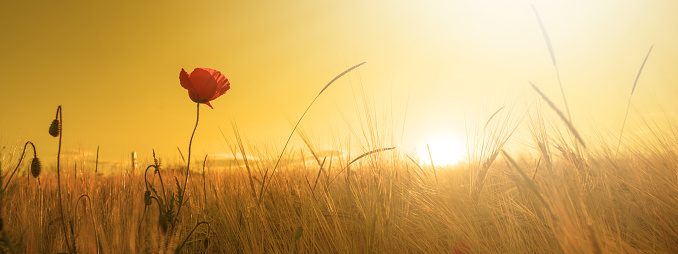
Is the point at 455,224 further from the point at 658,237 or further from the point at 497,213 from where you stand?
the point at 658,237

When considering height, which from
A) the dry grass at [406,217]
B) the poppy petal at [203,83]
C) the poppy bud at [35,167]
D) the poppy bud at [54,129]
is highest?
the poppy petal at [203,83]

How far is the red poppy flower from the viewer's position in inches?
44.1

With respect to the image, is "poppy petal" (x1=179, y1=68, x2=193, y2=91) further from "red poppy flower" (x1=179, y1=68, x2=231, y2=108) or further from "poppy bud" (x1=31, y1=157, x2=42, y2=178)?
"poppy bud" (x1=31, y1=157, x2=42, y2=178)

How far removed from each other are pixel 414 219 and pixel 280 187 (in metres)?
0.65

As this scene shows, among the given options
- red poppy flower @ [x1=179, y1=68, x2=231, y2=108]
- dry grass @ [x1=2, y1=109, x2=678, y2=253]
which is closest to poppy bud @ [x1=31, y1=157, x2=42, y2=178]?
dry grass @ [x1=2, y1=109, x2=678, y2=253]

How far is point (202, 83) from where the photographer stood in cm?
114

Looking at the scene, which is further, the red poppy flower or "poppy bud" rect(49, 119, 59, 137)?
the red poppy flower

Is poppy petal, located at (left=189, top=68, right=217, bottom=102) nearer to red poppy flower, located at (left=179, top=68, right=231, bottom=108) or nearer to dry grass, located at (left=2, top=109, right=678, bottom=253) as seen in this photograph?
red poppy flower, located at (left=179, top=68, right=231, bottom=108)

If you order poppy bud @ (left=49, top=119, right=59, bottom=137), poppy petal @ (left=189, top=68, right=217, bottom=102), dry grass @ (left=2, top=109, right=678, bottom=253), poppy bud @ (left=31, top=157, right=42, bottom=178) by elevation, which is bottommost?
dry grass @ (left=2, top=109, right=678, bottom=253)

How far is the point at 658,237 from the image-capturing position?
105 centimetres

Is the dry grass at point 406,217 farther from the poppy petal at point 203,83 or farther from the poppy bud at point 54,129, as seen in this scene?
the poppy petal at point 203,83

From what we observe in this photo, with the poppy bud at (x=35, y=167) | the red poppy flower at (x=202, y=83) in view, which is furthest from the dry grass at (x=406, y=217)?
the red poppy flower at (x=202, y=83)

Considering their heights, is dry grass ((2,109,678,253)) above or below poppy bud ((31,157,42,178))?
below

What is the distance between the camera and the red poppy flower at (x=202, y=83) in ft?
3.67
